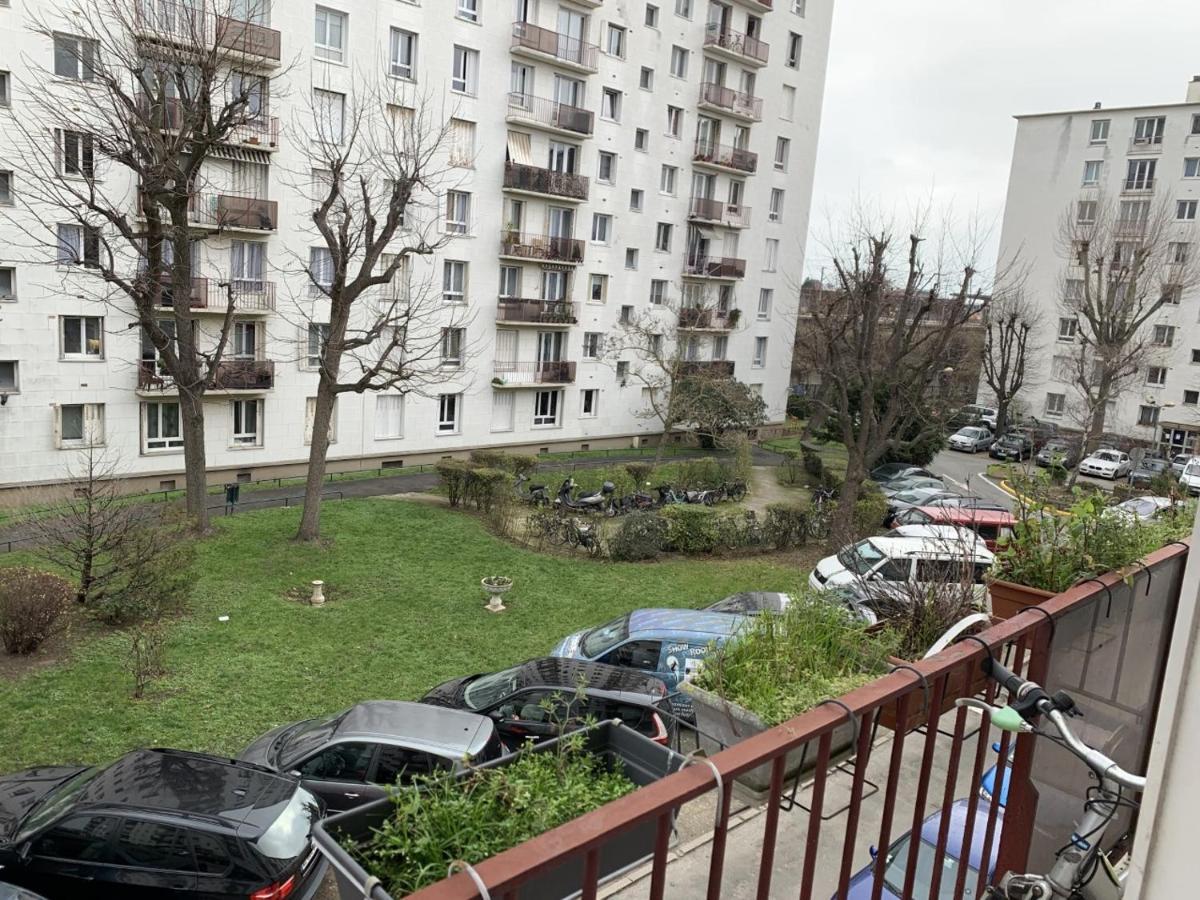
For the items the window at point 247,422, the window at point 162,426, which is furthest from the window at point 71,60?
the window at point 247,422

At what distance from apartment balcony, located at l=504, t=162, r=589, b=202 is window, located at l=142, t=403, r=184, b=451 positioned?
13052mm

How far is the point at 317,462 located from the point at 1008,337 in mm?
35387

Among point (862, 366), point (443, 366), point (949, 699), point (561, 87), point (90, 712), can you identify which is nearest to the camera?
point (949, 699)

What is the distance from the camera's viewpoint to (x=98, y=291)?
22625 millimetres

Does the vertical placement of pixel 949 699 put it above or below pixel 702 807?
above

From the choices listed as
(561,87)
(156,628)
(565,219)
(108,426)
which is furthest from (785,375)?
(156,628)

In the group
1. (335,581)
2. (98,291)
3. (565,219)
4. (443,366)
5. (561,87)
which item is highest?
(561,87)

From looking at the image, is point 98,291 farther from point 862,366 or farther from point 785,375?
point 785,375

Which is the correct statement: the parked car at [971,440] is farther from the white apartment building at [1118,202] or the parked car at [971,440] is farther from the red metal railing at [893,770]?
the red metal railing at [893,770]

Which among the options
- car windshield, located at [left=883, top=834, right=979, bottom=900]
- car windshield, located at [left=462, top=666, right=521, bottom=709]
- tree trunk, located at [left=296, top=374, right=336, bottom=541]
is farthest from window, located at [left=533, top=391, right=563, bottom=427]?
car windshield, located at [left=883, top=834, right=979, bottom=900]

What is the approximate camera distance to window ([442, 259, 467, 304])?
2941 centimetres

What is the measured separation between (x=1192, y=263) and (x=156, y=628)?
139ft

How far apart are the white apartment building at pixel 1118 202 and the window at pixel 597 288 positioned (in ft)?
68.1

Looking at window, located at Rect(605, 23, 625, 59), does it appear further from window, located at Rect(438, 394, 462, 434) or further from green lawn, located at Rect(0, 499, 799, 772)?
green lawn, located at Rect(0, 499, 799, 772)
